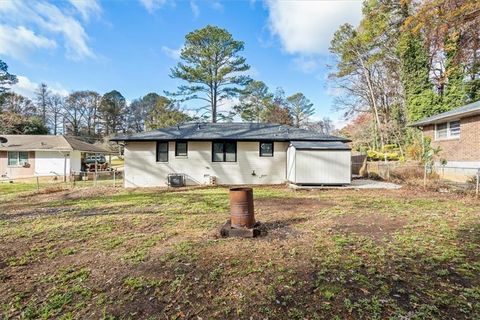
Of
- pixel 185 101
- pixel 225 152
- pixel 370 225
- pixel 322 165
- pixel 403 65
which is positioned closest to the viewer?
pixel 370 225

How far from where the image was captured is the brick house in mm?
11656

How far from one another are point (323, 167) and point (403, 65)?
43.1 feet

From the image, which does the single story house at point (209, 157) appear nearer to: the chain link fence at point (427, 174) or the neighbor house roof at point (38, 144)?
the chain link fence at point (427, 174)

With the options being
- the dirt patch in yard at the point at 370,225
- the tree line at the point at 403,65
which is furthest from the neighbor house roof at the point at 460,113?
the dirt patch in yard at the point at 370,225

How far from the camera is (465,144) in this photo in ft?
40.2

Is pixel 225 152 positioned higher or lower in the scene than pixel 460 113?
lower

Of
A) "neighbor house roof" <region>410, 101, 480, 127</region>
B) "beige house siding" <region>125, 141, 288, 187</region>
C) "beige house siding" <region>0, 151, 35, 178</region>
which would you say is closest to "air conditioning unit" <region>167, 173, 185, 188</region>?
"beige house siding" <region>125, 141, 288, 187</region>

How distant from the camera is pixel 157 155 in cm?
1334

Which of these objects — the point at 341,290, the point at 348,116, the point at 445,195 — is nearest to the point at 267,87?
the point at 348,116

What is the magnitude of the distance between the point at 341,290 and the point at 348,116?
94.7ft

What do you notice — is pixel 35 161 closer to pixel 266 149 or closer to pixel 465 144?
pixel 266 149

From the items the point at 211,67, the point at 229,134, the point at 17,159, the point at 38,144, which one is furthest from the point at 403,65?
the point at 17,159

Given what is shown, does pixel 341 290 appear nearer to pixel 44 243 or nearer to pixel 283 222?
pixel 283 222

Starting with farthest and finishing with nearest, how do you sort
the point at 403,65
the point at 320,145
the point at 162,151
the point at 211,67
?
the point at 211,67 → the point at 403,65 → the point at 162,151 → the point at 320,145
